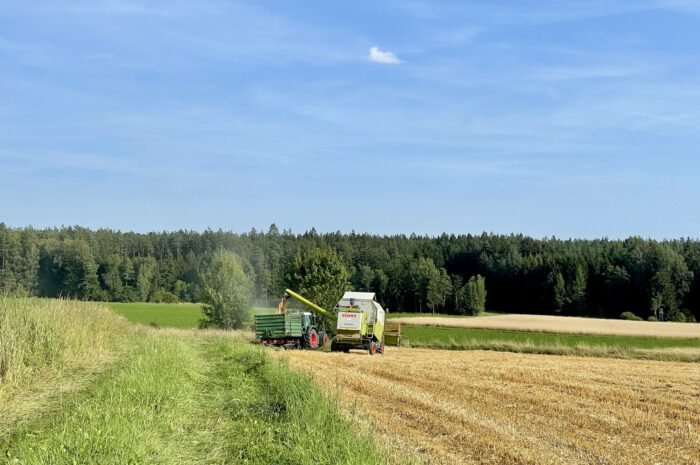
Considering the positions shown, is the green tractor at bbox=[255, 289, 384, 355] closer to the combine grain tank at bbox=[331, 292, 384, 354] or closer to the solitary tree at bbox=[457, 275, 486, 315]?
the combine grain tank at bbox=[331, 292, 384, 354]

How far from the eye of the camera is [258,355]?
19578 millimetres

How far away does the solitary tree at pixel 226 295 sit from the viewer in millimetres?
57219

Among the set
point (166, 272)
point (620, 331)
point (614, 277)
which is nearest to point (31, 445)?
point (620, 331)

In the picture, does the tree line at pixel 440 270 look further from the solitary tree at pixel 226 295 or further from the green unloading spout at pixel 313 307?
the green unloading spout at pixel 313 307

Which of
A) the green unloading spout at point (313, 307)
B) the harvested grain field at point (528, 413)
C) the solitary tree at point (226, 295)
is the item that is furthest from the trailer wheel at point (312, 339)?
the solitary tree at point (226, 295)

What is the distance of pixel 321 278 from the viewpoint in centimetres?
5594

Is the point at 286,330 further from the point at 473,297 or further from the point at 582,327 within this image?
the point at 473,297

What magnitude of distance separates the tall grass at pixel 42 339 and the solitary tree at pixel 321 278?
123ft

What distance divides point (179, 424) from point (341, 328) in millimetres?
23595

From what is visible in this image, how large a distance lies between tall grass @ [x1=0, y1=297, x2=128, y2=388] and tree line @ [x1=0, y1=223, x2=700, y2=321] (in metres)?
59.0

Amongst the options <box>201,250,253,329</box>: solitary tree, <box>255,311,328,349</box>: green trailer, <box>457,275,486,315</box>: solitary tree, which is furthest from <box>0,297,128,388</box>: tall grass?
<box>457,275,486,315</box>: solitary tree

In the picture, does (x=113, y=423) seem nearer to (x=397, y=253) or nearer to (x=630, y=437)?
(x=630, y=437)

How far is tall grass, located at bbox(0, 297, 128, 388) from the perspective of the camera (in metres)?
12.8

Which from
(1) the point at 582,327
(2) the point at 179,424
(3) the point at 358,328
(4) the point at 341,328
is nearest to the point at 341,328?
A: (4) the point at 341,328
